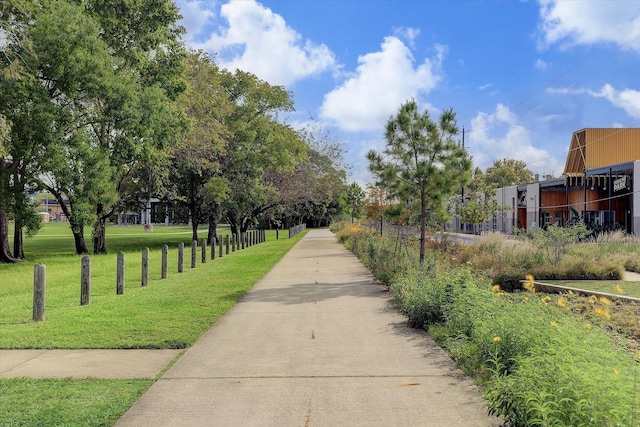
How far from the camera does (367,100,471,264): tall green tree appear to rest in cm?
1497

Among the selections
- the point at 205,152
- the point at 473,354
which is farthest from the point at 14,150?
the point at 473,354

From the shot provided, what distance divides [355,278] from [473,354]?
29.8ft

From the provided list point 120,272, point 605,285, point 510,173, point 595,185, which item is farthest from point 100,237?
point 510,173

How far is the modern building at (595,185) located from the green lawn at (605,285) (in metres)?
23.0

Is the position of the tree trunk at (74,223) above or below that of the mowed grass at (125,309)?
above

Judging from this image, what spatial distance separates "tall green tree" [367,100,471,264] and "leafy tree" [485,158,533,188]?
7653 centimetres

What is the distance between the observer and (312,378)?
18.4ft

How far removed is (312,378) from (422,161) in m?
Answer: 10.7

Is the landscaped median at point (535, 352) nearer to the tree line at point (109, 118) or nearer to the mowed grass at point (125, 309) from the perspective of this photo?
the mowed grass at point (125, 309)

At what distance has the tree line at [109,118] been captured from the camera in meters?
19.8

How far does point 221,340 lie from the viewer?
293 inches

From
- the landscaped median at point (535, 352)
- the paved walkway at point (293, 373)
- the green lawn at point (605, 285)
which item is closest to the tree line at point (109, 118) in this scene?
the paved walkway at point (293, 373)

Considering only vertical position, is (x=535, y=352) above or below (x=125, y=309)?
above

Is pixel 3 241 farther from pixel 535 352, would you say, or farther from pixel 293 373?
pixel 535 352
